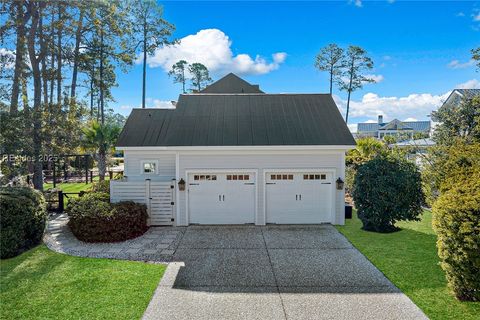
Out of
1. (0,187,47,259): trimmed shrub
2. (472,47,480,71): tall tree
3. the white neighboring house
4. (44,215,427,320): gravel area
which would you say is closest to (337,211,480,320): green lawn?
(44,215,427,320): gravel area

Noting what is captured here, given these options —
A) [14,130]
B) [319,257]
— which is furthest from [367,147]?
[14,130]

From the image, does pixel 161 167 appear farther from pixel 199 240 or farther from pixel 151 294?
pixel 151 294

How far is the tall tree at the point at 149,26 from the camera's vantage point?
84.1 ft

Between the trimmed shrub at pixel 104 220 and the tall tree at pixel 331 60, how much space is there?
30.5 meters

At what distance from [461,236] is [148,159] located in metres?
10.7

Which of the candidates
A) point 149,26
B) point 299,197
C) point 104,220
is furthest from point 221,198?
point 149,26

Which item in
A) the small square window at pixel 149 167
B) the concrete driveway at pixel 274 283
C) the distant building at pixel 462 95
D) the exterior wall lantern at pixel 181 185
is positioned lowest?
the concrete driveway at pixel 274 283

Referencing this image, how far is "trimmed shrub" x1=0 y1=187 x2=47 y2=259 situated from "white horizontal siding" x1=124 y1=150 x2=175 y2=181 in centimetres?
355

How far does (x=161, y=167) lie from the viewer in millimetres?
12234

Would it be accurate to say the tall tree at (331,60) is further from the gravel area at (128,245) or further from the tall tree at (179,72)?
the gravel area at (128,245)

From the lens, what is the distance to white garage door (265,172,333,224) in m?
11.0

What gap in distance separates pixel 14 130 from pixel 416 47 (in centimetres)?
1913

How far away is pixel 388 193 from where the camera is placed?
9.65m

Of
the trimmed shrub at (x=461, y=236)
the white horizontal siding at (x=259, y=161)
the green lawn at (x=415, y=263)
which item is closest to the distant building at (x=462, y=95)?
the green lawn at (x=415, y=263)
